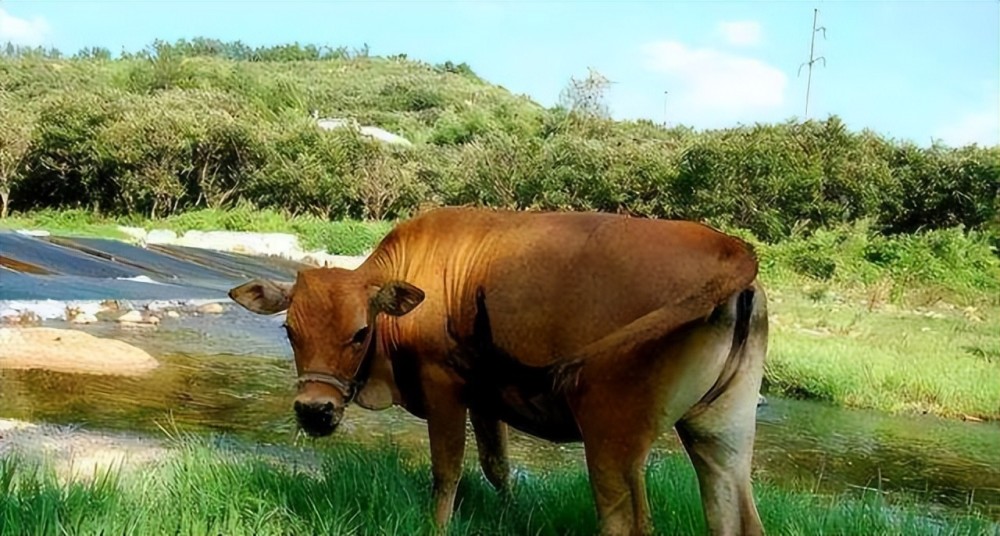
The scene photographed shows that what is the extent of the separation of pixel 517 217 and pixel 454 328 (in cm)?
72

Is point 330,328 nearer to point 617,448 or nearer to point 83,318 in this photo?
point 617,448

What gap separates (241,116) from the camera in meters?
56.1

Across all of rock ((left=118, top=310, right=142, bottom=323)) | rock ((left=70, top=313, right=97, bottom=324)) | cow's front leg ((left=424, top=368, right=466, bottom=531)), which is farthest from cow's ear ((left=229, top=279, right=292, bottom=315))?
rock ((left=118, top=310, right=142, bottom=323))

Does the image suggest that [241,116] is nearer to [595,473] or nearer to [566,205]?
[566,205]

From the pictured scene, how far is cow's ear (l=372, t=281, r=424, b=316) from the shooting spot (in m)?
5.15

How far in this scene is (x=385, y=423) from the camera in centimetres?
1248

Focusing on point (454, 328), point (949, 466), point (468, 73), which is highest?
point (468, 73)

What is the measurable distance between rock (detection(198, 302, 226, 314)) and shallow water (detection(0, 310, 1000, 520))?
7.11 meters

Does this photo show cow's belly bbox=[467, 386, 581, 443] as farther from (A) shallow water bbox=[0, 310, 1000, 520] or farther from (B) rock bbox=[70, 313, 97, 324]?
(B) rock bbox=[70, 313, 97, 324]

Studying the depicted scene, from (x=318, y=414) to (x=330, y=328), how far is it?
17.2 inches

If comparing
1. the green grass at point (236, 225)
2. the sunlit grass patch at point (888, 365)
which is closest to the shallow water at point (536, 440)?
the sunlit grass patch at point (888, 365)

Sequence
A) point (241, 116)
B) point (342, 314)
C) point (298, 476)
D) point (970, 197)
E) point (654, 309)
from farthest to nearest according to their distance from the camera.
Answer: point (241, 116) → point (970, 197) → point (298, 476) → point (342, 314) → point (654, 309)

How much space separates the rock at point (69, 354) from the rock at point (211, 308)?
25.6ft

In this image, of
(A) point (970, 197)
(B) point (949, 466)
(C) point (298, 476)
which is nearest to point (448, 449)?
(C) point (298, 476)
